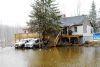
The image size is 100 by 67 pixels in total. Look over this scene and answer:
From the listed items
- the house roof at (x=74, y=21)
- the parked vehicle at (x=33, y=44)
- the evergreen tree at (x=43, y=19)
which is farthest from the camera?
the house roof at (x=74, y=21)

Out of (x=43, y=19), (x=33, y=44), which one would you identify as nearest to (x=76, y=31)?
(x=43, y=19)

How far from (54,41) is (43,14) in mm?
5579

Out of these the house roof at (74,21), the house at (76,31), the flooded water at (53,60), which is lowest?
the flooded water at (53,60)

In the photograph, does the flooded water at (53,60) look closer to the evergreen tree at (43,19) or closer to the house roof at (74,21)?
the evergreen tree at (43,19)

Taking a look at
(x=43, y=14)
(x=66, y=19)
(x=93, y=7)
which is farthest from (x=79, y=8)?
(x=43, y=14)

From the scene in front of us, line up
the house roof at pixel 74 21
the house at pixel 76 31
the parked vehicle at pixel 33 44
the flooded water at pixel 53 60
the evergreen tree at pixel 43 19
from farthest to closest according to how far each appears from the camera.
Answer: the house roof at pixel 74 21, the house at pixel 76 31, the evergreen tree at pixel 43 19, the parked vehicle at pixel 33 44, the flooded water at pixel 53 60

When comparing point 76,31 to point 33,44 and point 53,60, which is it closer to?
point 33,44

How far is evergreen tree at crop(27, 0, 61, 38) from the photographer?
33688 mm

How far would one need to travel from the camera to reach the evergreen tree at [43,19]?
3369cm

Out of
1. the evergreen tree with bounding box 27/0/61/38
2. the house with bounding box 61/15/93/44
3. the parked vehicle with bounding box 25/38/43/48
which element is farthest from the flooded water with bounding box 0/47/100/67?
the house with bounding box 61/15/93/44

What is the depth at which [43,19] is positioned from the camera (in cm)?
3369

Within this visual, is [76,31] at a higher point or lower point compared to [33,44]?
higher

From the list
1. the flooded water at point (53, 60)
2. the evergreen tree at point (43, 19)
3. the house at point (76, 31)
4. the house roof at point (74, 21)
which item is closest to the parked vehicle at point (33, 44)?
the evergreen tree at point (43, 19)

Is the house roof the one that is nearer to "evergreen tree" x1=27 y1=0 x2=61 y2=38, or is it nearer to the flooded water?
"evergreen tree" x1=27 y1=0 x2=61 y2=38
